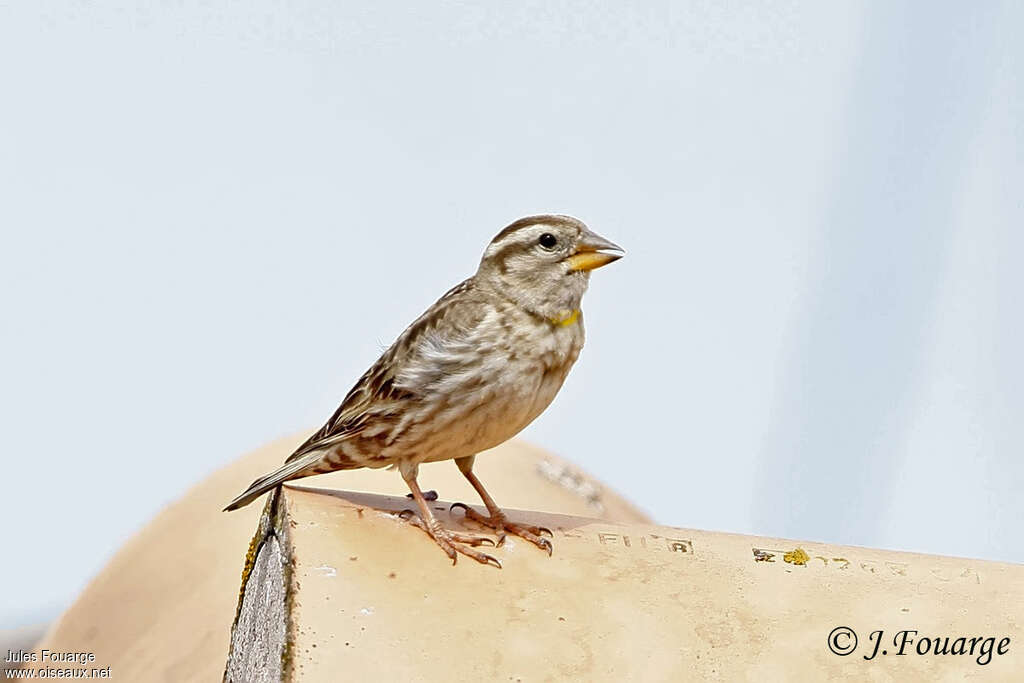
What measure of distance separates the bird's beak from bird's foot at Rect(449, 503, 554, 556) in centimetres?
A: 75

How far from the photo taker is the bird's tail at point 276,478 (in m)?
3.76

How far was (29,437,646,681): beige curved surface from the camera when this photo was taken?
471 centimetres

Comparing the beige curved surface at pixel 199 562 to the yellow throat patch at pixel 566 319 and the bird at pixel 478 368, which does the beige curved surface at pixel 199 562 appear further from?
the yellow throat patch at pixel 566 319

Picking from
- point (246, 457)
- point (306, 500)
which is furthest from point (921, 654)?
point (246, 457)

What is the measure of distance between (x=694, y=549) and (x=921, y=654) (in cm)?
61

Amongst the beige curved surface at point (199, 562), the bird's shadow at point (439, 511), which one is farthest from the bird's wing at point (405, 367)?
the beige curved surface at point (199, 562)

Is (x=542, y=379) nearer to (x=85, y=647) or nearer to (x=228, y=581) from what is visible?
(x=228, y=581)

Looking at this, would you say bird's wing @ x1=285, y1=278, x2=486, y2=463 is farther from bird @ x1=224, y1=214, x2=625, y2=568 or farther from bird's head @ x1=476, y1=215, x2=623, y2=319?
bird's head @ x1=476, y1=215, x2=623, y2=319

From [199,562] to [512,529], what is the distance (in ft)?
6.42

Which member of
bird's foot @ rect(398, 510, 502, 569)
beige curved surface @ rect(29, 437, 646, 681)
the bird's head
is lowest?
beige curved surface @ rect(29, 437, 646, 681)

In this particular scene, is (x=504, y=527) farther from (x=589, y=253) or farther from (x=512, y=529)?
(x=589, y=253)

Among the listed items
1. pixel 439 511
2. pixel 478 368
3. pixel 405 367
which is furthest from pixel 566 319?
pixel 439 511

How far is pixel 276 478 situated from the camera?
3.79m

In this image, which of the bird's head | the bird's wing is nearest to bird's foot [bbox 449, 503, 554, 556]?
the bird's wing
